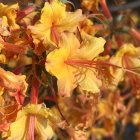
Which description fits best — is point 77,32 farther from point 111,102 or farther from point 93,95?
point 111,102

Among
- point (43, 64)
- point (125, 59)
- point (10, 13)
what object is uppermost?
point (10, 13)

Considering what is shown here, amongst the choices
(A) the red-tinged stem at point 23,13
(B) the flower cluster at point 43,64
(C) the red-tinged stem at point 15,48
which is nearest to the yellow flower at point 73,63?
(B) the flower cluster at point 43,64

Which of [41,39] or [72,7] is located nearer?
[41,39]

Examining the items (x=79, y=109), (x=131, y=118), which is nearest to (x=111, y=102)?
(x=79, y=109)

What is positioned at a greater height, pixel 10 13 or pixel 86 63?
pixel 10 13

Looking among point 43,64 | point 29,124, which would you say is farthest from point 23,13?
point 29,124

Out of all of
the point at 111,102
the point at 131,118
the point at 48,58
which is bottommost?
the point at 131,118

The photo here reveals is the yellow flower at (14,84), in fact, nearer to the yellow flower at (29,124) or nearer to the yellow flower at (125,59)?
the yellow flower at (29,124)

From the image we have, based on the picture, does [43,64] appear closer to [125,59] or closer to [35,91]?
[35,91]
